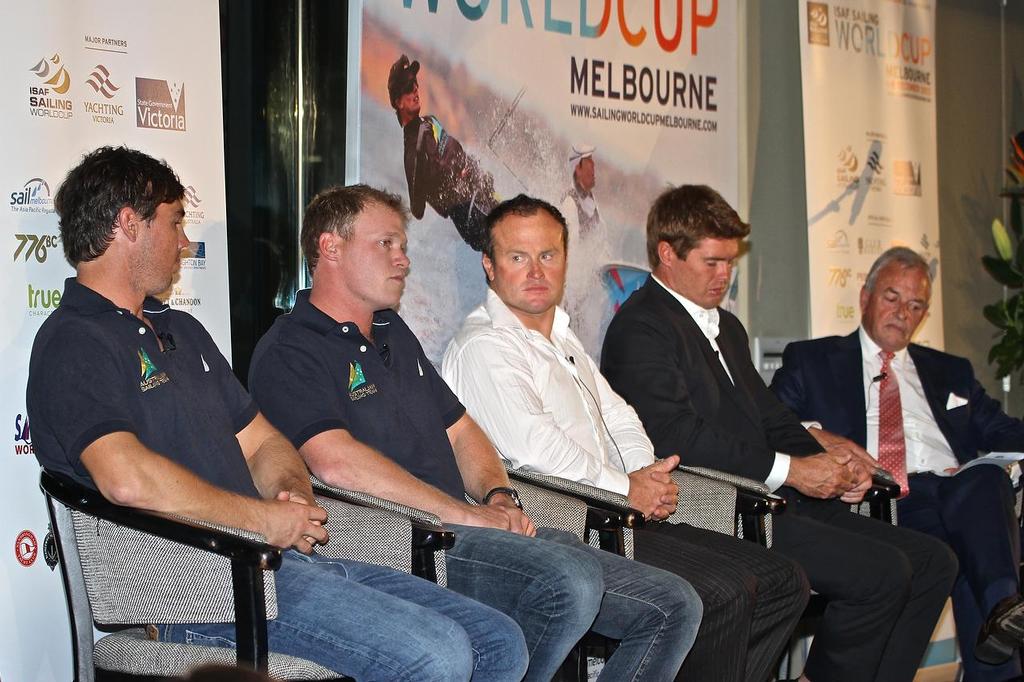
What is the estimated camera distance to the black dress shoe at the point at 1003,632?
384 centimetres

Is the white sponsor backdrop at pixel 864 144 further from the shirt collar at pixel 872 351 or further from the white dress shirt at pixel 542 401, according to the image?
the white dress shirt at pixel 542 401

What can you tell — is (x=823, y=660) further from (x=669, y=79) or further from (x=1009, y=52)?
(x=1009, y=52)

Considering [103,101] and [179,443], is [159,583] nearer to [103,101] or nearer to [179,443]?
[179,443]

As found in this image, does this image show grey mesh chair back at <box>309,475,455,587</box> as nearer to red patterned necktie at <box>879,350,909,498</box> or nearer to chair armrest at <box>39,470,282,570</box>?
chair armrest at <box>39,470,282,570</box>

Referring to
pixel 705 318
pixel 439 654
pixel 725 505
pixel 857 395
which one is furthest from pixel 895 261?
pixel 439 654

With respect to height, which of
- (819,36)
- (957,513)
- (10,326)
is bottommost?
(957,513)

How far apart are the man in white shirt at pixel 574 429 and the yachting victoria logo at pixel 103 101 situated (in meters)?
1.14

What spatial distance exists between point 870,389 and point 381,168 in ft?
6.74

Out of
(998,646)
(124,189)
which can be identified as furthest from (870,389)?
(124,189)

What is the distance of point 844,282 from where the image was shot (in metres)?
4.91

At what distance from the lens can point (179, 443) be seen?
103 inches

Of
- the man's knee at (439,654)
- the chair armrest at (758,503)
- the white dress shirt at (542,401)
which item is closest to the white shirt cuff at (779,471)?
the chair armrest at (758,503)

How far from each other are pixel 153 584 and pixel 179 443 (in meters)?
0.39

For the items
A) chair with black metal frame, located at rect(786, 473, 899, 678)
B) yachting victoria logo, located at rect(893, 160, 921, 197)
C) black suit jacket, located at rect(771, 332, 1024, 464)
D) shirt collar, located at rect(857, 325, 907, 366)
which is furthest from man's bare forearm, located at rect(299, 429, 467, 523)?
yachting victoria logo, located at rect(893, 160, 921, 197)
